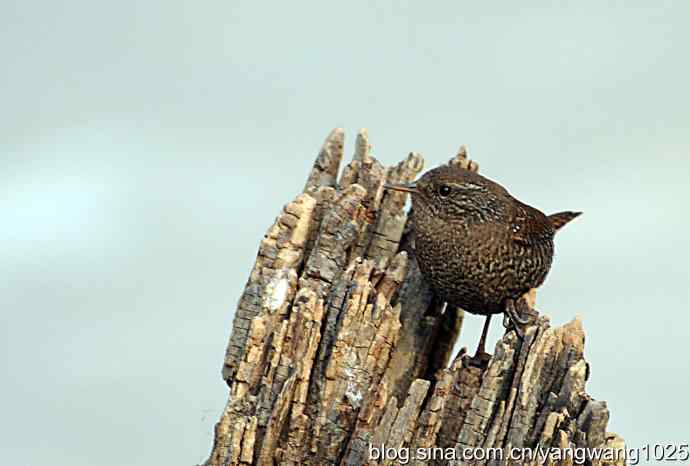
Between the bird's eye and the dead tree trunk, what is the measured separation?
1.83 ft

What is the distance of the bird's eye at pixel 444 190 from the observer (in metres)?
9.29

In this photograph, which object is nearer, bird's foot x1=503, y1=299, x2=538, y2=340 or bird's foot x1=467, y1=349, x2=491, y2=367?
bird's foot x1=467, y1=349, x2=491, y2=367

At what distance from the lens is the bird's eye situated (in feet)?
30.5

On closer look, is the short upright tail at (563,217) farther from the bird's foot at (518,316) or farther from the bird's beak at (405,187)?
the bird's beak at (405,187)

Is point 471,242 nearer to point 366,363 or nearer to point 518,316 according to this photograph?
point 518,316

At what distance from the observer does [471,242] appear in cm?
923

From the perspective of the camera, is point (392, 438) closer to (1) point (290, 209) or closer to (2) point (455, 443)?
(2) point (455, 443)

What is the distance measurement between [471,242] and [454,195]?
0.37m

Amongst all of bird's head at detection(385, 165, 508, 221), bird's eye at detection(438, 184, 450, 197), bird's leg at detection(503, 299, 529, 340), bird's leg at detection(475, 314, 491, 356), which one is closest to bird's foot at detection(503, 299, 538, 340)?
bird's leg at detection(503, 299, 529, 340)

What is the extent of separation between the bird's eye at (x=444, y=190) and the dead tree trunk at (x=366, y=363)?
56 centimetres

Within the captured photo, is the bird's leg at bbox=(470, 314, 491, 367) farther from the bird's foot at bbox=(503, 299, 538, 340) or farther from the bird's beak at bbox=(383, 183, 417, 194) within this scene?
the bird's beak at bbox=(383, 183, 417, 194)

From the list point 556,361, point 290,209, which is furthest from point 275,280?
point 556,361

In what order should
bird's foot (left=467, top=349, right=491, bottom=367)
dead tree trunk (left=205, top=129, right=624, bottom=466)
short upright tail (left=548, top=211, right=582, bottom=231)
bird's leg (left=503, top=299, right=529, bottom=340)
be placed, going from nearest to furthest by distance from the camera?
dead tree trunk (left=205, top=129, right=624, bottom=466) → bird's foot (left=467, top=349, right=491, bottom=367) → bird's leg (left=503, top=299, right=529, bottom=340) → short upright tail (left=548, top=211, right=582, bottom=231)

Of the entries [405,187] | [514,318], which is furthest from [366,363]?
[405,187]
